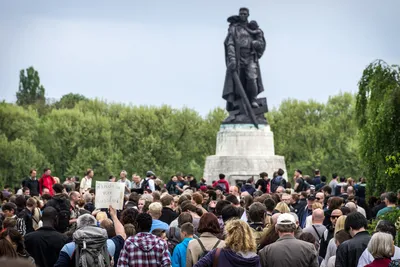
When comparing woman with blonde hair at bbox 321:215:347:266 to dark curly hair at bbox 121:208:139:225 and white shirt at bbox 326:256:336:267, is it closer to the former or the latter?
white shirt at bbox 326:256:336:267

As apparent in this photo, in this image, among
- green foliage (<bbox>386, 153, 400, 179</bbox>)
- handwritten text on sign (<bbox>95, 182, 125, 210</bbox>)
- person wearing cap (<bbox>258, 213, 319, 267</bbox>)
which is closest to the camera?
person wearing cap (<bbox>258, 213, 319, 267</bbox>)

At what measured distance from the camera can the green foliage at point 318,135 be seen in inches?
2982

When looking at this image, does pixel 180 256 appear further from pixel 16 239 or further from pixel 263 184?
pixel 263 184

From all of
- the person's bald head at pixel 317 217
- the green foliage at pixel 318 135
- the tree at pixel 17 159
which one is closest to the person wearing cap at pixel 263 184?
the person's bald head at pixel 317 217

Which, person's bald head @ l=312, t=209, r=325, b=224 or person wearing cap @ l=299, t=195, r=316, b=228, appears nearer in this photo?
person's bald head @ l=312, t=209, r=325, b=224

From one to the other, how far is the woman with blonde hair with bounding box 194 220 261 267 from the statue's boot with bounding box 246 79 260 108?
102ft

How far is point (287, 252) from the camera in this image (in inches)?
423

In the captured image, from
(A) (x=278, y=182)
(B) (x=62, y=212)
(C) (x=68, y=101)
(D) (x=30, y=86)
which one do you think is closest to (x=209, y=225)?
(B) (x=62, y=212)

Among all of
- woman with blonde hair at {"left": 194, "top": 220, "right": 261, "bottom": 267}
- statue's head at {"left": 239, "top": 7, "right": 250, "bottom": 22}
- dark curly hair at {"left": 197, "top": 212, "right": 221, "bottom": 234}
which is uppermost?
statue's head at {"left": 239, "top": 7, "right": 250, "bottom": 22}

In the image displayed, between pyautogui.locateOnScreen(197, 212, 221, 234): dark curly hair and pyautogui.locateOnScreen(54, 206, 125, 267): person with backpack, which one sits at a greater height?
pyautogui.locateOnScreen(197, 212, 221, 234): dark curly hair

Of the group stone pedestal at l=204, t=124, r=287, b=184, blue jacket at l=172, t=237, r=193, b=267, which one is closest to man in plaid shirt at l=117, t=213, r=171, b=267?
blue jacket at l=172, t=237, r=193, b=267

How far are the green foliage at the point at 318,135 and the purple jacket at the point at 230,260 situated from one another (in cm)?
6420

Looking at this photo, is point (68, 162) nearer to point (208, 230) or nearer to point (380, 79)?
point (380, 79)

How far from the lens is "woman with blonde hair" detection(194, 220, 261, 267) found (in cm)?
1037
